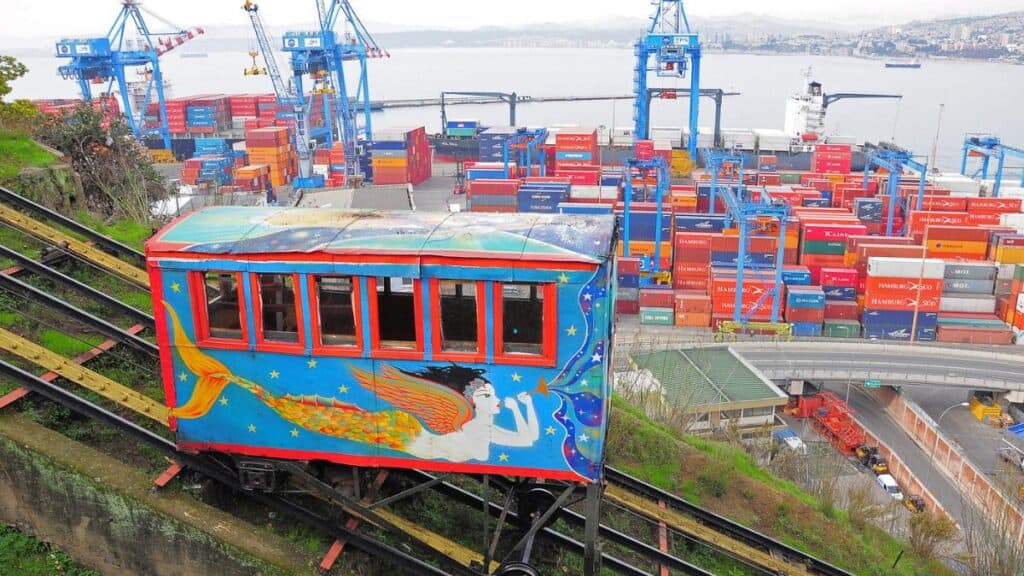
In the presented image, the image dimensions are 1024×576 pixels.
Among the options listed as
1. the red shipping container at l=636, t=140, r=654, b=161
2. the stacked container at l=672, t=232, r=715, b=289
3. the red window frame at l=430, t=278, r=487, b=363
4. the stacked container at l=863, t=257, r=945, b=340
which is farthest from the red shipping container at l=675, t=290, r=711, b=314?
the red window frame at l=430, t=278, r=487, b=363

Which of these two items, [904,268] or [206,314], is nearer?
[206,314]

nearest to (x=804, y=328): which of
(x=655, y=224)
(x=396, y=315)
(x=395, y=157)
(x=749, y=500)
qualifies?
(x=655, y=224)

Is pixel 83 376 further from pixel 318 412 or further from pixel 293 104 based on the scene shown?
pixel 293 104

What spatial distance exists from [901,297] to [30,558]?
3299 cm

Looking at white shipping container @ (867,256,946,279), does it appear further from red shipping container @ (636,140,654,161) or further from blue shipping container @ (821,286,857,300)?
red shipping container @ (636,140,654,161)

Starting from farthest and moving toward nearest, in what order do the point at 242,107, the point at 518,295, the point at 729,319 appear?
the point at 242,107
the point at 729,319
the point at 518,295

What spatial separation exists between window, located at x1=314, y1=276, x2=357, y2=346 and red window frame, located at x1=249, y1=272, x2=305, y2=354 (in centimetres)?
31

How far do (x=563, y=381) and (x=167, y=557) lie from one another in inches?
174

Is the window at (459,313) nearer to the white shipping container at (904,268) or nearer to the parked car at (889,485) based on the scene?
the parked car at (889,485)

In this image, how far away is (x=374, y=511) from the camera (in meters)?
8.05

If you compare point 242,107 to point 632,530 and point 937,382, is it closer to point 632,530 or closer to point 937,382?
point 937,382

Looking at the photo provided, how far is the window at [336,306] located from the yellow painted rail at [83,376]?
2488 mm

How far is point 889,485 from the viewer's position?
23.3m

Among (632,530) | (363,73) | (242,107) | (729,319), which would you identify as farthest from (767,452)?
(242,107)
